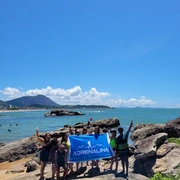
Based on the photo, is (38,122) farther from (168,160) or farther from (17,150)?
(168,160)

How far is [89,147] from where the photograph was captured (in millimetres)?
10844

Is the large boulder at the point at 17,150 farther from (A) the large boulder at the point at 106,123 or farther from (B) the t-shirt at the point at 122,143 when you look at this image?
(A) the large boulder at the point at 106,123

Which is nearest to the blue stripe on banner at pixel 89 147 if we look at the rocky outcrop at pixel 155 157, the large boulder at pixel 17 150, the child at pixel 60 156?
the child at pixel 60 156

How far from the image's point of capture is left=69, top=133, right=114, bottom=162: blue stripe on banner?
1057 cm

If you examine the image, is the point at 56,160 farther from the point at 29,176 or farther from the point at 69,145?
the point at 29,176

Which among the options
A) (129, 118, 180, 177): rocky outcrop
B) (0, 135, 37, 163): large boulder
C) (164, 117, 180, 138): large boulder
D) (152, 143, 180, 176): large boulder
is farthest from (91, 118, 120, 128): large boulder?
(152, 143, 180, 176): large boulder

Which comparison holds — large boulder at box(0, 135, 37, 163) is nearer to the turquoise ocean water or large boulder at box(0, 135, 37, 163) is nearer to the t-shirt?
the turquoise ocean water

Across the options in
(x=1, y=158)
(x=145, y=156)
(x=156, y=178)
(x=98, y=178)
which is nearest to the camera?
(x=156, y=178)

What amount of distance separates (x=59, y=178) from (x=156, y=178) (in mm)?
4672

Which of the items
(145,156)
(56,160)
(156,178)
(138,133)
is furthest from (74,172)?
(138,133)

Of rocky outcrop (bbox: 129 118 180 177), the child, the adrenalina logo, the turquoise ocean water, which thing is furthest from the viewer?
the turquoise ocean water

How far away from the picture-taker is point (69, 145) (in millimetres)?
10453

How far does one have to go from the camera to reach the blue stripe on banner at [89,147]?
10.6 meters

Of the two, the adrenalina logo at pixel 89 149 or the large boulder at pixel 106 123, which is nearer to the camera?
the adrenalina logo at pixel 89 149
